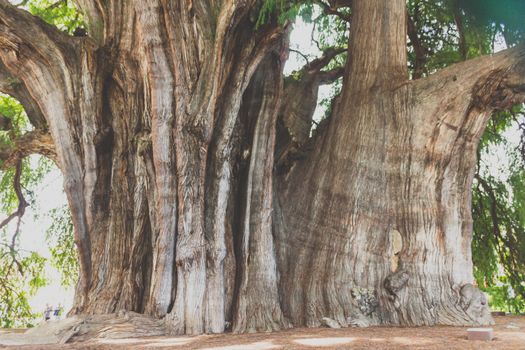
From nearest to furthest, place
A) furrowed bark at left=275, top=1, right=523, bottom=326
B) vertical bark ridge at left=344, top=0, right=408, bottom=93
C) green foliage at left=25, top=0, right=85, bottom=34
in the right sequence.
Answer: furrowed bark at left=275, top=1, right=523, bottom=326, vertical bark ridge at left=344, top=0, right=408, bottom=93, green foliage at left=25, top=0, right=85, bottom=34

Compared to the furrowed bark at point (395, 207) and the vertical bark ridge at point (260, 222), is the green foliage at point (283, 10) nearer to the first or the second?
the vertical bark ridge at point (260, 222)

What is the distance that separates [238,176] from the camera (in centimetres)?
554

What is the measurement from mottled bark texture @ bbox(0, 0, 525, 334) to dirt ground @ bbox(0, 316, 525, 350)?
0.65m

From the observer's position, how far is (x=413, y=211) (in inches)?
211

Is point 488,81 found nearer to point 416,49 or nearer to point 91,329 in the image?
point 416,49

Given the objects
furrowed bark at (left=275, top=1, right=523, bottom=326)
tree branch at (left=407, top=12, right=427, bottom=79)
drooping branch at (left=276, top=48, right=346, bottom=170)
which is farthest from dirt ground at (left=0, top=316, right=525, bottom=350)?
tree branch at (left=407, top=12, right=427, bottom=79)

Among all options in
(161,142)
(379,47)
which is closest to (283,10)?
(161,142)

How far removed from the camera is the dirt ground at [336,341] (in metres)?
3.34

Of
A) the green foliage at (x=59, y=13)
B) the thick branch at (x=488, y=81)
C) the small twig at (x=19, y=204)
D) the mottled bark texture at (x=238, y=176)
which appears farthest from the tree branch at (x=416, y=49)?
the small twig at (x=19, y=204)

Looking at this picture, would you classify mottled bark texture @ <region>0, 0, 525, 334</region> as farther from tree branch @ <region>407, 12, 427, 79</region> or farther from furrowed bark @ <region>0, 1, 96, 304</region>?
tree branch @ <region>407, 12, 427, 79</region>

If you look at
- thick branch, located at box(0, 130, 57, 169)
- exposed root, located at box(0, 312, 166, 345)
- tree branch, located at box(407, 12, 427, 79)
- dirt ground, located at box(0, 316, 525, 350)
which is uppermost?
tree branch, located at box(407, 12, 427, 79)

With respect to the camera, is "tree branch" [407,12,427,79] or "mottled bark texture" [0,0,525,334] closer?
"mottled bark texture" [0,0,525,334]

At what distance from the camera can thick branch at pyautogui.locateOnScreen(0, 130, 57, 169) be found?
6.19 meters

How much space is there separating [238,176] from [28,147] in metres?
2.64
